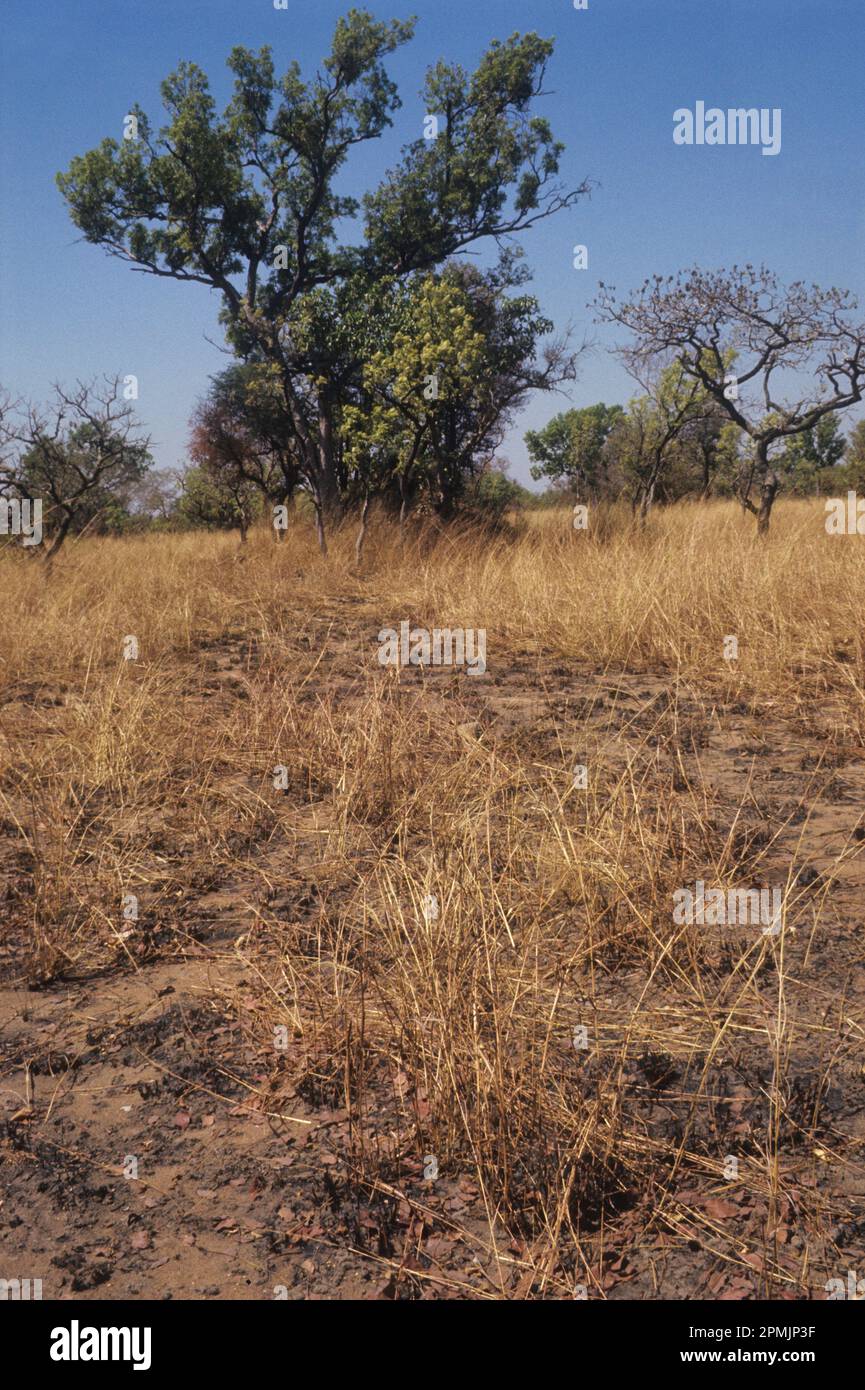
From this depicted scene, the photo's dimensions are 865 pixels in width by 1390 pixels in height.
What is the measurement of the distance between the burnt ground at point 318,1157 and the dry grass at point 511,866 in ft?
0.05

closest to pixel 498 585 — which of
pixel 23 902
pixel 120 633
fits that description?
pixel 120 633

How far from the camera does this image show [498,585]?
8.94 meters

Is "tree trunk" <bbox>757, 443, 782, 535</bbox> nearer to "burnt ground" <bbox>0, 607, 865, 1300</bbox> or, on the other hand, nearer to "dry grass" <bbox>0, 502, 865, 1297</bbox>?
"dry grass" <bbox>0, 502, 865, 1297</bbox>

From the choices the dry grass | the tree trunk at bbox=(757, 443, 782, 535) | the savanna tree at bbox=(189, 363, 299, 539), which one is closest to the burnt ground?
the dry grass

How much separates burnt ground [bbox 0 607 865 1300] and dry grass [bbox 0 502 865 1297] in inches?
0.6

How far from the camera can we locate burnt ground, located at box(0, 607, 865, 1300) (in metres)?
2.14

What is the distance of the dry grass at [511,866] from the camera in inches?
95.2

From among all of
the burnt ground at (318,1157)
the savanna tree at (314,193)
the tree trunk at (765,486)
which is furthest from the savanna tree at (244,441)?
the burnt ground at (318,1157)

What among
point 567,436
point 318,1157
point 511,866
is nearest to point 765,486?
point 511,866

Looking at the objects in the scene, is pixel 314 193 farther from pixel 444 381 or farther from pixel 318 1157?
pixel 318 1157

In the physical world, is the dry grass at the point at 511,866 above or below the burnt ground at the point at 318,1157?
above

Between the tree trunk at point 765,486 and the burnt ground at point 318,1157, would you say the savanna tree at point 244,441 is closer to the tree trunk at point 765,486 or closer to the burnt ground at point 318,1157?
the tree trunk at point 765,486

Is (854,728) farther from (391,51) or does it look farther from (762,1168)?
(391,51)
